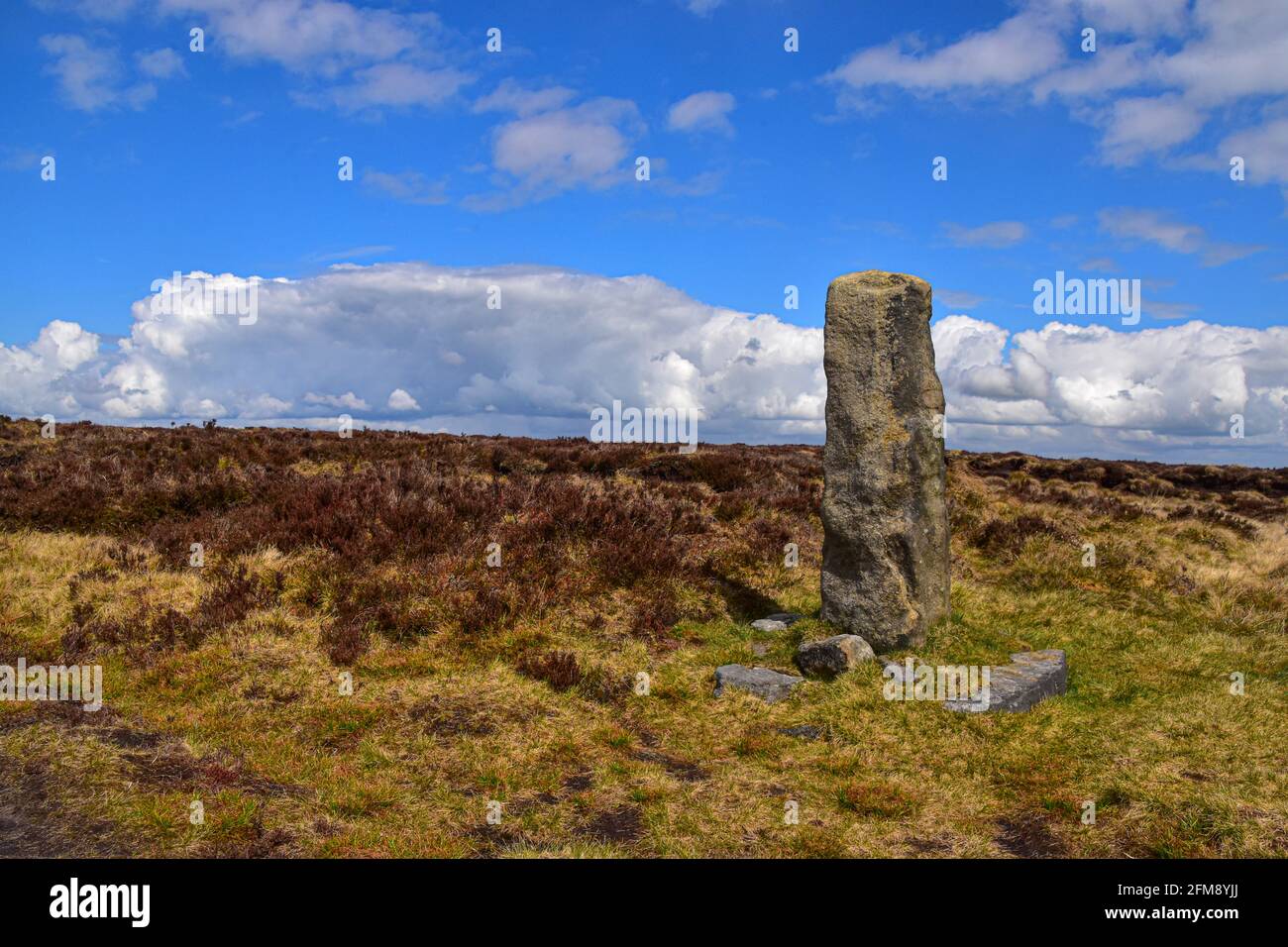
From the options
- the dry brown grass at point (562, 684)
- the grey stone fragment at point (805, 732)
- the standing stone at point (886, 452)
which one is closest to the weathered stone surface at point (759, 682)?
the dry brown grass at point (562, 684)

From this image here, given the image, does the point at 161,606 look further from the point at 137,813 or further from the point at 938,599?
the point at 938,599

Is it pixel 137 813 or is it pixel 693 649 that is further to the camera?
pixel 693 649

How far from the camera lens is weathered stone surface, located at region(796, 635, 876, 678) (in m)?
9.34

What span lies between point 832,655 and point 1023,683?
2.04 m

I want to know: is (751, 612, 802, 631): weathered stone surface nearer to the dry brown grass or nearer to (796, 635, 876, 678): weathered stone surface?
the dry brown grass

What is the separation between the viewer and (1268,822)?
19.5ft

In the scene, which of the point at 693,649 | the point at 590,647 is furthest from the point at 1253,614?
the point at 590,647

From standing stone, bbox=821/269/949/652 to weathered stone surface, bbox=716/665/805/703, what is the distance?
1445 mm

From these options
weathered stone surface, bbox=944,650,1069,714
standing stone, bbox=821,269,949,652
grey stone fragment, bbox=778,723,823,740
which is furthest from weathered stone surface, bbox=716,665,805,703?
weathered stone surface, bbox=944,650,1069,714

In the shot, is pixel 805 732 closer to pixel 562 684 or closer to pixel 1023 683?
pixel 1023 683

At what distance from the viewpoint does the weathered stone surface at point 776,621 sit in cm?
1121

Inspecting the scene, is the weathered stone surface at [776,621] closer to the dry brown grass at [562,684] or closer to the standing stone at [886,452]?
the dry brown grass at [562,684]
